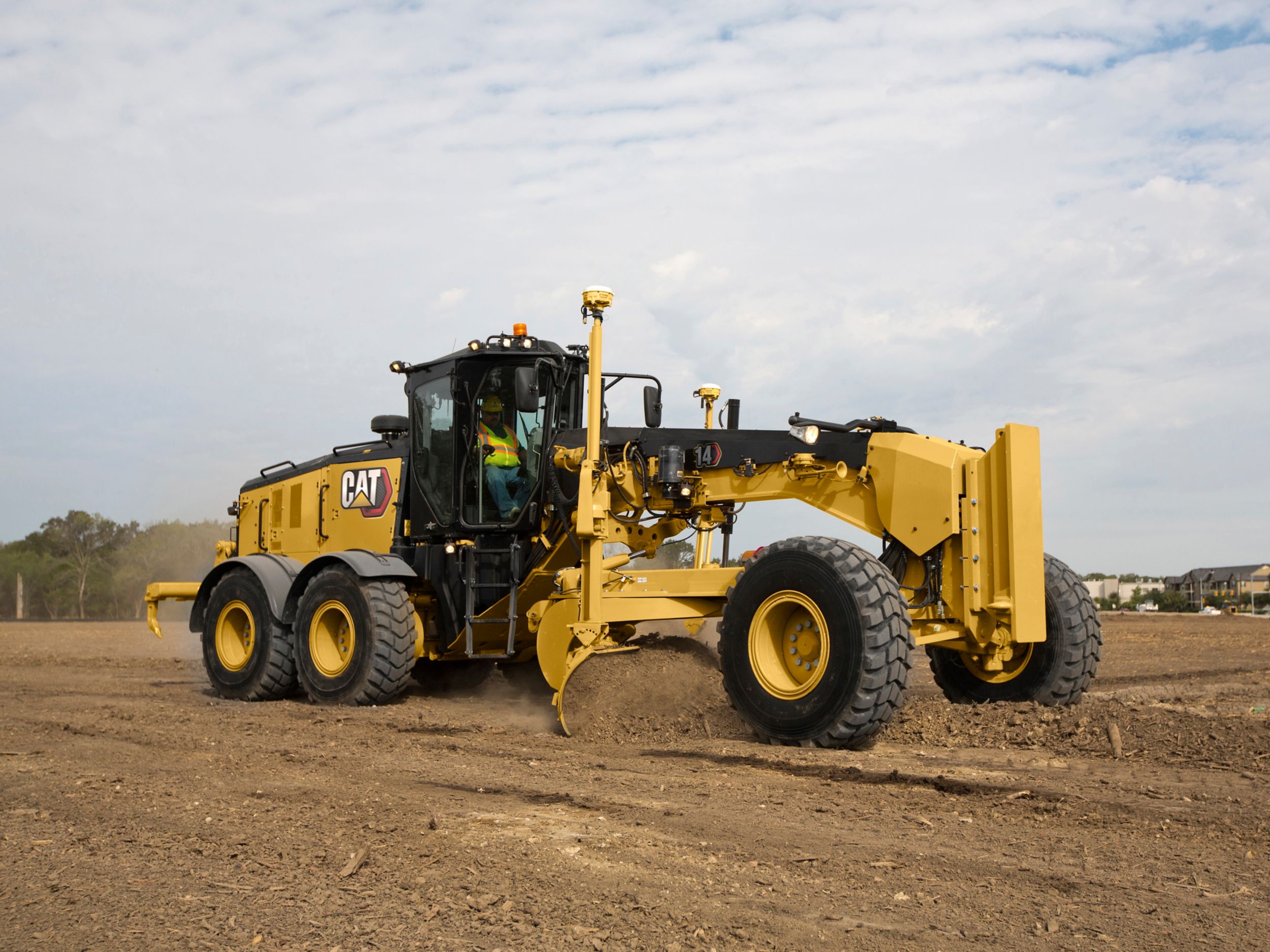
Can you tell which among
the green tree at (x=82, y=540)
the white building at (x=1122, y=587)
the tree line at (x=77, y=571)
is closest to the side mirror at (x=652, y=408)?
the tree line at (x=77, y=571)

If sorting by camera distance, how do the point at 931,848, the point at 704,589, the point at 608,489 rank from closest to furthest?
the point at 931,848 → the point at 704,589 → the point at 608,489

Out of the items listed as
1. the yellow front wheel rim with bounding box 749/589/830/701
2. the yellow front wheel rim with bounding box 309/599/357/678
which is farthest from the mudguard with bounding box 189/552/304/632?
the yellow front wheel rim with bounding box 749/589/830/701

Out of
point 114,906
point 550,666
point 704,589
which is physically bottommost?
point 114,906

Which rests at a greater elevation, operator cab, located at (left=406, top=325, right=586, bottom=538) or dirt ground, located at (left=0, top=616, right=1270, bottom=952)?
operator cab, located at (left=406, top=325, right=586, bottom=538)

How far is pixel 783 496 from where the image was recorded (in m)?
7.71

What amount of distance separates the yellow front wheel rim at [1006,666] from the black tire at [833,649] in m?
1.41

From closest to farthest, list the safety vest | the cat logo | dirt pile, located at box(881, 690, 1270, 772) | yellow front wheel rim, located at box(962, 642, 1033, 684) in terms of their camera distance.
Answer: dirt pile, located at box(881, 690, 1270, 772), yellow front wheel rim, located at box(962, 642, 1033, 684), the safety vest, the cat logo

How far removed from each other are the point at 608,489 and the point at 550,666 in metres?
1.41

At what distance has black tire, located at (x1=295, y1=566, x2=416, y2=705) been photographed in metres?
9.15

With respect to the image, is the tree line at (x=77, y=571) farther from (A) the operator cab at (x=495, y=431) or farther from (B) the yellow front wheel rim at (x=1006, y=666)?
(B) the yellow front wheel rim at (x=1006, y=666)

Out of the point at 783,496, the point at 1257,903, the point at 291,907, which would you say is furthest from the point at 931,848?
the point at 783,496

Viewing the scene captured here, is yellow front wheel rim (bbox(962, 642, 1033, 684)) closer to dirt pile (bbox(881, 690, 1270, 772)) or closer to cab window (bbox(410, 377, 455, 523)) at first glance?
dirt pile (bbox(881, 690, 1270, 772))

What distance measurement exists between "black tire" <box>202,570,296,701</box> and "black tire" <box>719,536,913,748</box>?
5287 mm

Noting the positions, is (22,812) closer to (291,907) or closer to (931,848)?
(291,907)
